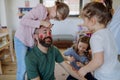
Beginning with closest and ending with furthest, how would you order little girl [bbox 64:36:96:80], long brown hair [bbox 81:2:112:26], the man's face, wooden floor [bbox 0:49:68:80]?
long brown hair [bbox 81:2:112:26] < the man's face < little girl [bbox 64:36:96:80] < wooden floor [bbox 0:49:68:80]

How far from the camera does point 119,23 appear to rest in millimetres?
2014

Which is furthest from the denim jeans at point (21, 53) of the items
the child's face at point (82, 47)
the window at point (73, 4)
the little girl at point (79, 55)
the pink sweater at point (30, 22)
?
the window at point (73, 4)

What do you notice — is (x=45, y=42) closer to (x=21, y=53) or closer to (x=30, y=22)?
(x=30, y=22)

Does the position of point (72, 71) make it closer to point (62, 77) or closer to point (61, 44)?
point (62, 77)

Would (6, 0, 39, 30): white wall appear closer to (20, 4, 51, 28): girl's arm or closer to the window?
the window

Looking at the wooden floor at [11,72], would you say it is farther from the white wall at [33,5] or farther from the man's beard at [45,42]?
the white wall at [33,5]

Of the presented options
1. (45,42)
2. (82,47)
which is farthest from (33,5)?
(45,42)

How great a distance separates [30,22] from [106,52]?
803 millimetres

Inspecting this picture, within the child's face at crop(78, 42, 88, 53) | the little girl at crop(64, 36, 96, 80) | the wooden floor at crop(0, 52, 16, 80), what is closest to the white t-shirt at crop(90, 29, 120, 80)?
the little girl at crop(64, 36, 96, 80)

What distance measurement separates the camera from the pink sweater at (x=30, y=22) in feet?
5.28

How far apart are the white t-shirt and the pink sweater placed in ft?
2.10

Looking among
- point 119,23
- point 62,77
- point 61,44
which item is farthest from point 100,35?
point 61,44

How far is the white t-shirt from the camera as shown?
3.28 ft

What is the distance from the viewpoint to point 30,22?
1611 millimetres
